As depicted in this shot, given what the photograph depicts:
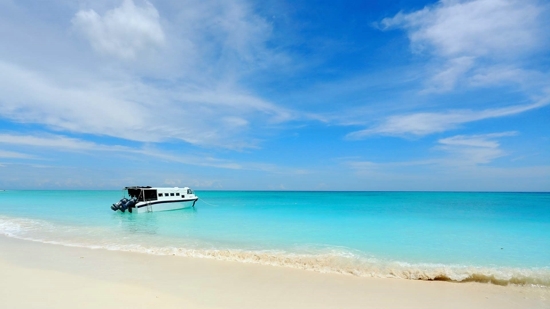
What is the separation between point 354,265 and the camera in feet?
31.0

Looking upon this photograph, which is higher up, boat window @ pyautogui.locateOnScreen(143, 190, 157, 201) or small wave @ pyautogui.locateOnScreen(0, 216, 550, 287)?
boat window @ pyautogui.locateOnScreen(143, 190, 157, 201)

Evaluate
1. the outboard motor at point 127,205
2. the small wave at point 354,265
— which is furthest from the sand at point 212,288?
the outboard motor at point 127,205

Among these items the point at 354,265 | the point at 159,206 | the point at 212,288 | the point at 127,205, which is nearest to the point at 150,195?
the point at 159,206

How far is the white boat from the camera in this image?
2709cm

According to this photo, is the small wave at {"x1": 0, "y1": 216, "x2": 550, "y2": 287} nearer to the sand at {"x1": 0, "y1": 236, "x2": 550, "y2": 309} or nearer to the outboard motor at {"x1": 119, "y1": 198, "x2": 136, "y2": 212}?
the sand at {"x1": 0, "y1": 236, "x2": 550, "y2": 309}

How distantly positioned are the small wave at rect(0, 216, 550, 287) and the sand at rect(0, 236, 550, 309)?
2.00 feet

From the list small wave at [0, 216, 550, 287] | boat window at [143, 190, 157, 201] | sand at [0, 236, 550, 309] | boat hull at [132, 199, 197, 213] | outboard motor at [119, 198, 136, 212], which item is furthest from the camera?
boat window at [143, 190, 157, 201]

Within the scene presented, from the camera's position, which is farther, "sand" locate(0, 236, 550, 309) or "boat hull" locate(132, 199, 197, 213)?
"boat hull" locate(132, 199, 197, 213)

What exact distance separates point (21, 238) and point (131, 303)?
1201cm

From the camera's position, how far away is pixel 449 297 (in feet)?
21.5

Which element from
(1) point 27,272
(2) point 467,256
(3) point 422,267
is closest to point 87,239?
(1) point 27,272

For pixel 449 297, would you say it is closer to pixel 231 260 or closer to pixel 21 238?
pixel 231 260

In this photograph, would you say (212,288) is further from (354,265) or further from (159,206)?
(159,206)

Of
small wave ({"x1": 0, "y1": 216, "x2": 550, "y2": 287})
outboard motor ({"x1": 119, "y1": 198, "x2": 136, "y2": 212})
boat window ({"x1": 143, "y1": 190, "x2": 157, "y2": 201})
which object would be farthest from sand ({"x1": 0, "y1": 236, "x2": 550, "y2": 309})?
boat window ({"x1": 143, "y1": 190, "x2": 157, "y2": 201})
